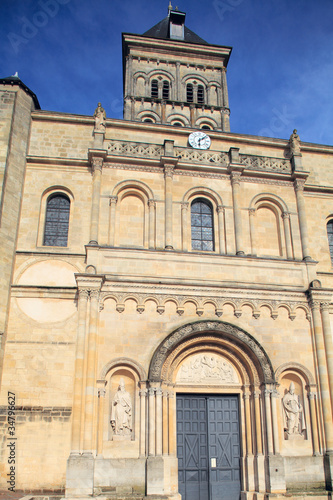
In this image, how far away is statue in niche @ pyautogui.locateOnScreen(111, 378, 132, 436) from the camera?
1469 centimetres

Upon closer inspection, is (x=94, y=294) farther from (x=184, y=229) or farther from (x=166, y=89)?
(x=166, y=89)

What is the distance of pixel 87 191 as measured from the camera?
1822 cm

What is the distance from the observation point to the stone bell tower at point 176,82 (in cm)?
2861

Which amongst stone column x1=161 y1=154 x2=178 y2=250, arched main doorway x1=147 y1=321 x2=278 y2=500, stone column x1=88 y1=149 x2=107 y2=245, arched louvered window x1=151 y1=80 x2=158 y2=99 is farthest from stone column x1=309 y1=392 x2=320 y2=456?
arched louvered window x1=151 y1=80 x2=158 y2=99

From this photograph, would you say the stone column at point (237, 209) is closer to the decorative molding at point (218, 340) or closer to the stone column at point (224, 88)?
the decorative molding at point (218, 340)

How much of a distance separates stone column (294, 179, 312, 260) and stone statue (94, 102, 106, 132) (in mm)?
7999

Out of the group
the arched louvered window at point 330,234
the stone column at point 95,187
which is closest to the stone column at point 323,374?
the arched louvered window at point 330,234

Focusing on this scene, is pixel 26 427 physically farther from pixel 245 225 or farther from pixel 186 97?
pixel 186 97

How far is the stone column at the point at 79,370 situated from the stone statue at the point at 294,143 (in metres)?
10.5

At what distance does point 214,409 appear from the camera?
628 inches

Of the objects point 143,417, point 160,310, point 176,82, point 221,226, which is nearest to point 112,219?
point 160,310

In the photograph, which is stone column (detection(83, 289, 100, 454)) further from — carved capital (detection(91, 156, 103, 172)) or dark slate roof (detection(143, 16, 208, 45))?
dark slate roof (detection(143, 16, 208, 45))

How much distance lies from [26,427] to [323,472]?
9.30 m

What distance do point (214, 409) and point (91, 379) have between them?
4288 mm
